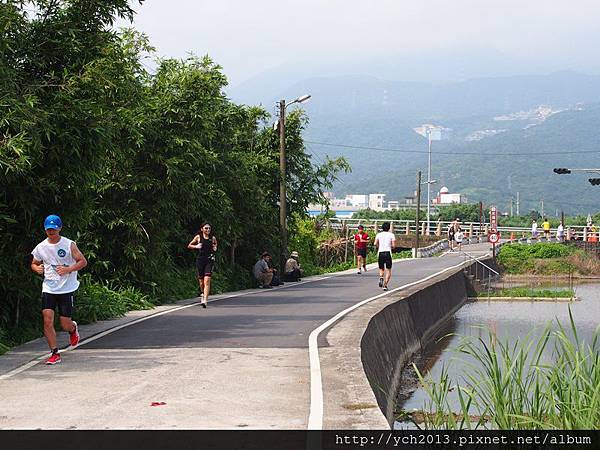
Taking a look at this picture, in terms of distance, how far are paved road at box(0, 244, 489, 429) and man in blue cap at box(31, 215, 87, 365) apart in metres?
0.55

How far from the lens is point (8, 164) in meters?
12.5

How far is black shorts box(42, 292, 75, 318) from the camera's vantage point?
39.9 feet

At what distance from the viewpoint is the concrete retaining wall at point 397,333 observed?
13545 mm

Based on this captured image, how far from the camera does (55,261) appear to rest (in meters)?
12.1

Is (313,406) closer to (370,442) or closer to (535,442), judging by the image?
(370,442)

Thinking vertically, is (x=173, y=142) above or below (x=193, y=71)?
below

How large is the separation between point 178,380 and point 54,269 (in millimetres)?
2485

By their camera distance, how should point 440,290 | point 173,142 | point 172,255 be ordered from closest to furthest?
1. point 173,142
2. point 172,255
3. point 440,290

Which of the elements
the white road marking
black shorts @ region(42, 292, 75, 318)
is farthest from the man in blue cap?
the white road marking

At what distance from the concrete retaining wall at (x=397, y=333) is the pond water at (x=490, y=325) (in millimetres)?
264

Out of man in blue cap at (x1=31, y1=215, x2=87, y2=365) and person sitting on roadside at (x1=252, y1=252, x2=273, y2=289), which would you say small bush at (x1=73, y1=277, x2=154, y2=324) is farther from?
person sitting on roadside at (x1=252, y1=252, x2=273, y2=289)

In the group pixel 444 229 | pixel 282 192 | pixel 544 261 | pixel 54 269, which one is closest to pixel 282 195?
pixel 282 192

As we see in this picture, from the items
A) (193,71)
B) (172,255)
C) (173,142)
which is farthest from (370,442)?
(172,255)

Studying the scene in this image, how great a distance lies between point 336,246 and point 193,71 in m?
31.3
